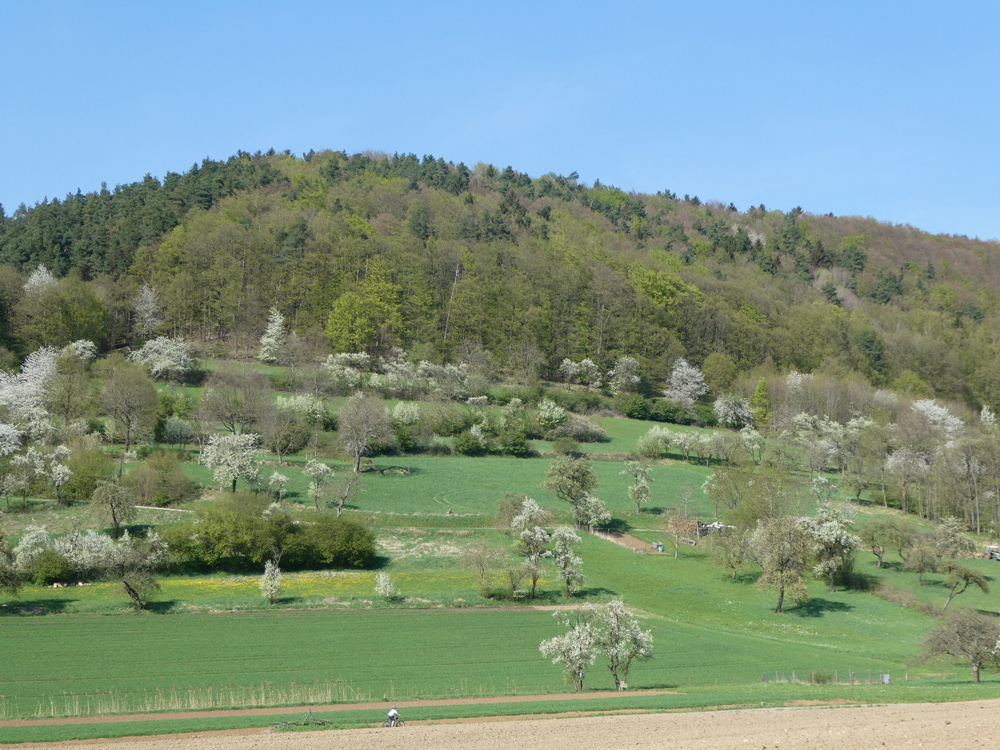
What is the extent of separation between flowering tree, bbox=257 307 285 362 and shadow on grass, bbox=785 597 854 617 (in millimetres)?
84046

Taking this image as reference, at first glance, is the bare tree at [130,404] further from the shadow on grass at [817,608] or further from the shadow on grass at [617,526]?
the shadow on grass at [817,608]

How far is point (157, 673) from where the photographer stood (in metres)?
34.5

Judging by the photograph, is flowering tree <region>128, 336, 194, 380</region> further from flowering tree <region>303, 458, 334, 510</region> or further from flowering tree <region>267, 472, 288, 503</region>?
flowering tree <region>303, 458, 334, 510</region>

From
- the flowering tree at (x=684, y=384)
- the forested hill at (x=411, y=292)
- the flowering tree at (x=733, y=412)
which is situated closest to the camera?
the flowering tree at (x=733, y=412)

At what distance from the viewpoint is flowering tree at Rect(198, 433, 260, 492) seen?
6644 cm

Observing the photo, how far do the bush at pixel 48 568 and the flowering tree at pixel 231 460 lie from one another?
16670 millimetres

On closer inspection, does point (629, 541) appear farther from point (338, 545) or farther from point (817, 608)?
point (338, 545)

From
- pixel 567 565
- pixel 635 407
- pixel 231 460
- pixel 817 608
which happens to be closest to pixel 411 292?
pixel 635 407

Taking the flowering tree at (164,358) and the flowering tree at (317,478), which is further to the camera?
the flowering tree at (164,358)

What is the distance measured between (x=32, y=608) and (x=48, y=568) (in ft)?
18.3

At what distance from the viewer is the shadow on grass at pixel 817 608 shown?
52281mm

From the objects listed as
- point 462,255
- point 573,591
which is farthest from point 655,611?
point 462,255

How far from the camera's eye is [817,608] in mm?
53344

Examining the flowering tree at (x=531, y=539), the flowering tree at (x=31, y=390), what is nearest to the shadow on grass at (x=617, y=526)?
the flowering tree at (x=531, y=539)
